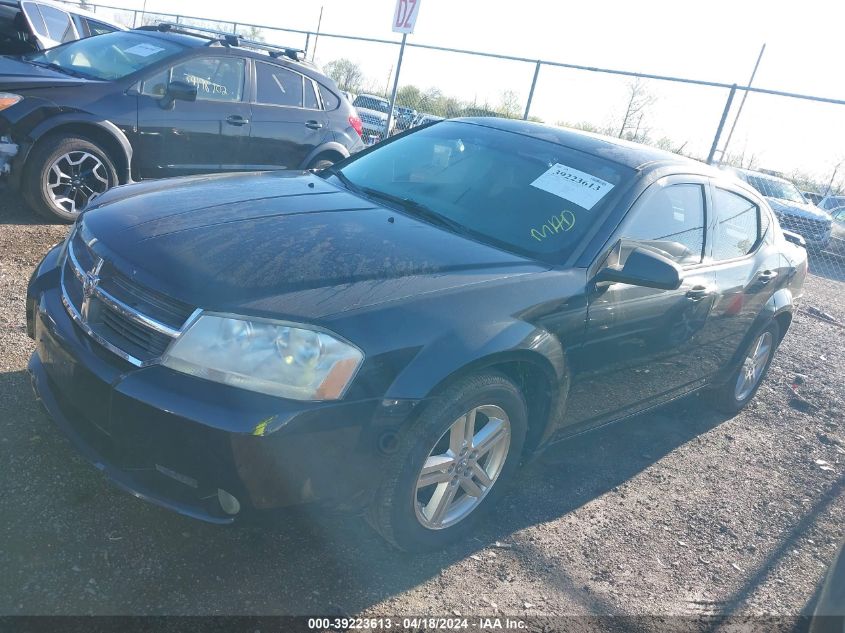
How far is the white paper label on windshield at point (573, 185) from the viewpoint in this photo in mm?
3316

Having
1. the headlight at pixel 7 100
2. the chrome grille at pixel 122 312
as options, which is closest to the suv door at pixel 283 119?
the headlight at pixel 7 100

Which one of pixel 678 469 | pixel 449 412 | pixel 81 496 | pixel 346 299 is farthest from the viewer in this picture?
pixel 678 469

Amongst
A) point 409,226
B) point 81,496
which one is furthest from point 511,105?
point 81,496

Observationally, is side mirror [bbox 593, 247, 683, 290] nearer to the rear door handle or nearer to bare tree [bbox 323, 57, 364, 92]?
the rear door handle

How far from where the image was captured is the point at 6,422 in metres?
3.09

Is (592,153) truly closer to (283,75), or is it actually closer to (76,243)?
(76,243)

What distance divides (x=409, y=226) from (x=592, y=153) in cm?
116

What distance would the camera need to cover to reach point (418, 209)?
3383 mm

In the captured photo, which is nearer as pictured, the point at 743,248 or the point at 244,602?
the point at 244,602

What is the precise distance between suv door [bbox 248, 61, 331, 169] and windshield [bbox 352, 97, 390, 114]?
1011 centimetres

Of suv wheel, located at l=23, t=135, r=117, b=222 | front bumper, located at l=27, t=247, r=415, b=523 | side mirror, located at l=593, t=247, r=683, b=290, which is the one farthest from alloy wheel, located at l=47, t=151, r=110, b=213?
side mirror, located at l=593, t=247, r=683, b=290

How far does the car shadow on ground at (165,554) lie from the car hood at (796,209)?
542 inches

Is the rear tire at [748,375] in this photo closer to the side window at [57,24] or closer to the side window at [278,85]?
the side window at [278,85]

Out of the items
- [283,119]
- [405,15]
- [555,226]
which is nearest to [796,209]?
[405,15]
